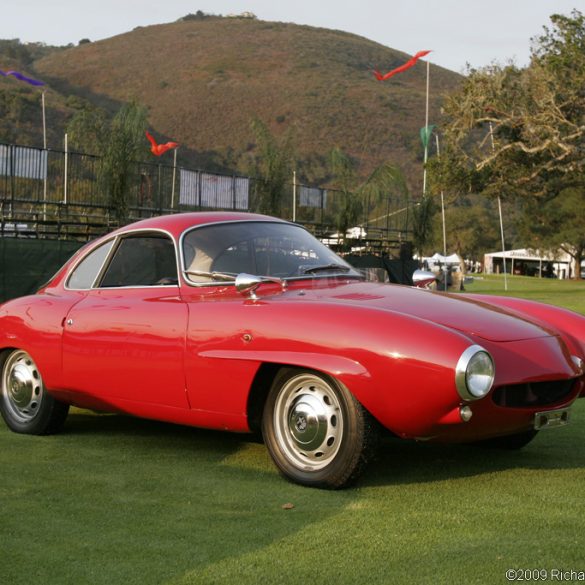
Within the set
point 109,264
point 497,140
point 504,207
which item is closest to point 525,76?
point 497,140

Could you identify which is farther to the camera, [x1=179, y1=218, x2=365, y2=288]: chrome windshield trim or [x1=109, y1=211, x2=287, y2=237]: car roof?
[x1=109, y1=211, x2=287, y2=237]: car roof

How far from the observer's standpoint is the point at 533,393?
17.3 ft

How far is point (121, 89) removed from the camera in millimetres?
140625

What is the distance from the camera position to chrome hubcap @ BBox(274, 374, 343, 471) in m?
5.20

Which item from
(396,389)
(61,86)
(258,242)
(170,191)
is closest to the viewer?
(396,389)

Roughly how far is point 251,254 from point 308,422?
144 cm

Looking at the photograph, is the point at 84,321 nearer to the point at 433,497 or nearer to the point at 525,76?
the point at 433,497

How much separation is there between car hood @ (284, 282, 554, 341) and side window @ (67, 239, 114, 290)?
1.59 metres

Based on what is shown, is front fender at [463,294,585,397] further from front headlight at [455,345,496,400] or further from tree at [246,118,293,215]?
tree at [246,118,293,215]

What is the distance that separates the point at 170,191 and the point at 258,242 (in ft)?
69.4

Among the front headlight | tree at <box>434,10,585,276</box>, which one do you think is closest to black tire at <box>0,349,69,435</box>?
the front headlight

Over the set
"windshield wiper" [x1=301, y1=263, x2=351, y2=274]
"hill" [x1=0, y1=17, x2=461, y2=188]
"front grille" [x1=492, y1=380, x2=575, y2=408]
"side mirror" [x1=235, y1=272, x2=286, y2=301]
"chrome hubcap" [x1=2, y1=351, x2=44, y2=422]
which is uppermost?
"hill" [x1=0, y1=17, x2=461, y2=188]

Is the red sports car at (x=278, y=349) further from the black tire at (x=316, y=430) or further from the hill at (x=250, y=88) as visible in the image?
the hill at (x=250, y=88)

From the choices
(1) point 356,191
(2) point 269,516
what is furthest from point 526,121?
(2) point 269,516
